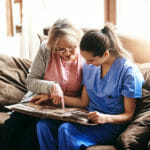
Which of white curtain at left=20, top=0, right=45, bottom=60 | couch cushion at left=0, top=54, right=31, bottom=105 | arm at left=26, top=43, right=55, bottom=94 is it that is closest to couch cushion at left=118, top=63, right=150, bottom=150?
arm at left=26, top=43, right=55, bottom=94

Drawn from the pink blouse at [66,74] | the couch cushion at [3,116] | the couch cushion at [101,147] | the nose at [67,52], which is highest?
Result: the nose at [67,52]

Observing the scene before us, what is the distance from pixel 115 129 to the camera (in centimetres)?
172

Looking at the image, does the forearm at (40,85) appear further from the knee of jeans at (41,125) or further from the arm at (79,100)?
the knee of jeans at (41,125)

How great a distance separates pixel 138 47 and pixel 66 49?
540 mm

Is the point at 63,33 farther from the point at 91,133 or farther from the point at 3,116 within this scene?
the point at 3,116

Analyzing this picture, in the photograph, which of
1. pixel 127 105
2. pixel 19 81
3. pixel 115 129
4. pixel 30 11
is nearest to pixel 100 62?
pixel 127 105

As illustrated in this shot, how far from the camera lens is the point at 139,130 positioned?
156cm

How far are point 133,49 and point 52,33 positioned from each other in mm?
584

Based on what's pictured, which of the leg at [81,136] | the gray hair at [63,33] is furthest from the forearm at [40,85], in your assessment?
the leg at [81,136]

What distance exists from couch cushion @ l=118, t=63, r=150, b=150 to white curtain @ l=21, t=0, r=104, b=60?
1.49m

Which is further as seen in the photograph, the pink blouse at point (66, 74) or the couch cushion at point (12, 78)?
the couch cushion at point (12, 78)

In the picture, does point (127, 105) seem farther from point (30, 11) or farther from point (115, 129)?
point (30, 11)

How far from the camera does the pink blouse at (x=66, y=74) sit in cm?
197

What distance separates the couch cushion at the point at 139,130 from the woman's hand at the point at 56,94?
45cm
